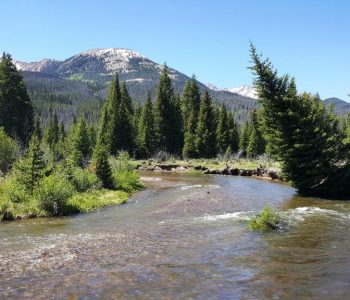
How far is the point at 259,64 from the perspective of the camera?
35438 mm

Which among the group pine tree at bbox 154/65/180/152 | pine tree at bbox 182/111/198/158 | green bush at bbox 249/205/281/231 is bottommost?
green bush at bbox 249/205/281/231

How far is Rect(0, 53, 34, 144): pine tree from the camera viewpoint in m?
69.7

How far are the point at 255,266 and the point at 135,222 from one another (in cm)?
1000

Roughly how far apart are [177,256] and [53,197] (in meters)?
12.8

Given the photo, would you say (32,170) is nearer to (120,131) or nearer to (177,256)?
(177,256)

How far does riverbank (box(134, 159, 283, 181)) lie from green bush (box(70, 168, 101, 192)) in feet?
66.3

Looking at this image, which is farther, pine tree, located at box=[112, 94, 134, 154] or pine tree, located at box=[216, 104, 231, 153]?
pine tree, located at box=[216, 104, 231, 153]

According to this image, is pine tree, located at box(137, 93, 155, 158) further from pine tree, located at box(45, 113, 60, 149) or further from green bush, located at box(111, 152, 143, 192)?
green bush, located at box(111, 152, 143, 192)

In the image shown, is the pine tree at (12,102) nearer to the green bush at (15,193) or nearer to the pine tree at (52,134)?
the pine tree at (52,134)

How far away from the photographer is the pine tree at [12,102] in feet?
229

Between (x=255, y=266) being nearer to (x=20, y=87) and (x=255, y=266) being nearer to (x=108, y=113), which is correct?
(x=20, y=87)

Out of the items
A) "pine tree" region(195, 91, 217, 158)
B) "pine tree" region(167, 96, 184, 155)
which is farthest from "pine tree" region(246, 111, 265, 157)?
"pine tree" region(167, 96, 184, 155)

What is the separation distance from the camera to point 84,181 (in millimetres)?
34688

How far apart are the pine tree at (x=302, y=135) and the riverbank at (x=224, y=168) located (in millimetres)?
11747
